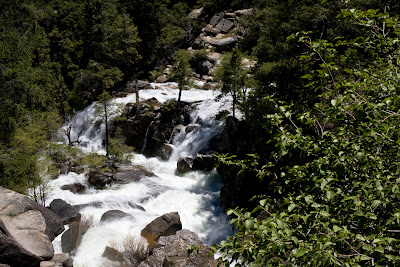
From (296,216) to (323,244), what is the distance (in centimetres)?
43

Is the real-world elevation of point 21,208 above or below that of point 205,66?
below

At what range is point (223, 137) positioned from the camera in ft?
63.4

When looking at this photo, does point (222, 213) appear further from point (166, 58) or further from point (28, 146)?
point (166, 58)

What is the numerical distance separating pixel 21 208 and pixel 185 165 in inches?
484

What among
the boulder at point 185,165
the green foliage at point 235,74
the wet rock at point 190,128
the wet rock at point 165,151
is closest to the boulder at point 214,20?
the wet rock at point 190,128

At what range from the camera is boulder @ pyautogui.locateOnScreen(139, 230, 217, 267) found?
915 centimetres

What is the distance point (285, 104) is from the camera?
781cm

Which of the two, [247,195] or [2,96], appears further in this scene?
[247,195]

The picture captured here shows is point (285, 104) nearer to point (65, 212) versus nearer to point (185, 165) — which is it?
point (65, 212)

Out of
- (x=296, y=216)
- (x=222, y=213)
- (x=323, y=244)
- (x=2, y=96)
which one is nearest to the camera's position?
(x=323, y=244)

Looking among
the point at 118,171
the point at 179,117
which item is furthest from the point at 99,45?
the point at 118,171

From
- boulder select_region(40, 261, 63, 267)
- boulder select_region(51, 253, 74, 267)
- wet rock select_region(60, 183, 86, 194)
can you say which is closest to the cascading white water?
wet rock select_region(60, 183, 86, 194)

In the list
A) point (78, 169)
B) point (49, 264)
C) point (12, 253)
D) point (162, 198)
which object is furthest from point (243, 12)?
point (12, 253)

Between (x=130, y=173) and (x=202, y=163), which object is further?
(x=202, y=163)
